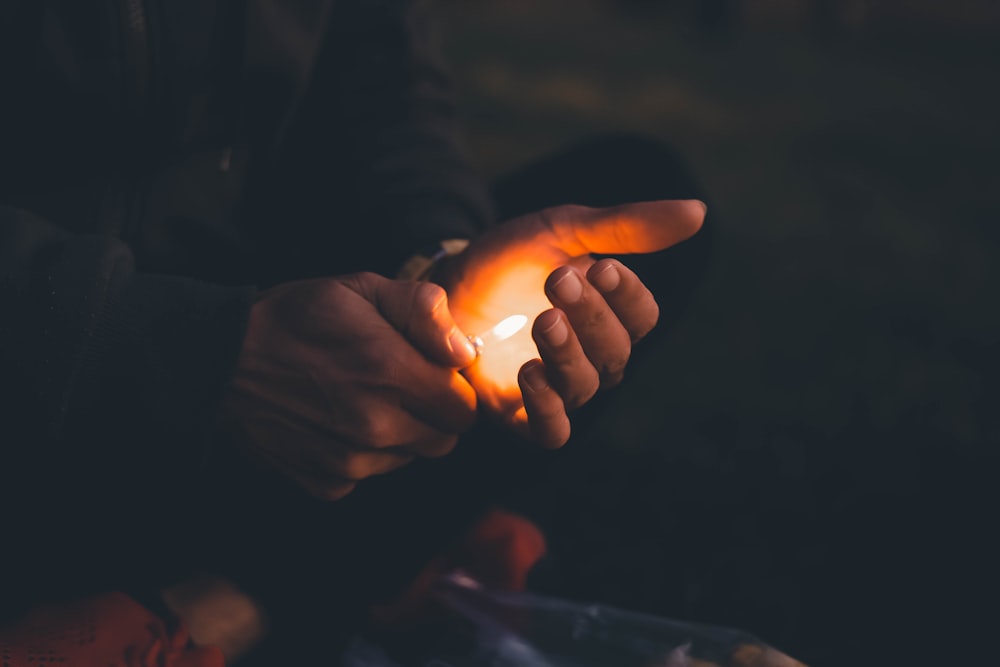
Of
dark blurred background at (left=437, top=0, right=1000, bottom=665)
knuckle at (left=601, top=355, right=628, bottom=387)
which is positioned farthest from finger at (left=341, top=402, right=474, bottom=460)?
dark blurred background at (left=437, top=0, right=1000, bottom=665)

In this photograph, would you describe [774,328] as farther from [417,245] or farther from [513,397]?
[513,397]

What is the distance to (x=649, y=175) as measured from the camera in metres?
1.36

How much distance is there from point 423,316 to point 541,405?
0.56ft

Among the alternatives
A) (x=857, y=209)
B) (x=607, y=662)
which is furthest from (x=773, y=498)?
(x=857, y=209)

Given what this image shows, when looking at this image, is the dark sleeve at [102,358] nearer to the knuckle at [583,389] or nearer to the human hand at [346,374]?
the human hand at [346,374]

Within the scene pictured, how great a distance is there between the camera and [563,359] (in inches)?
37.0

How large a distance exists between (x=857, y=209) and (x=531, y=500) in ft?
7.38

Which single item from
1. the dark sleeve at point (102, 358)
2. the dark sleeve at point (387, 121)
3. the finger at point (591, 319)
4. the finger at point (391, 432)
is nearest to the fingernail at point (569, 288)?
the finger at point (591, 319)

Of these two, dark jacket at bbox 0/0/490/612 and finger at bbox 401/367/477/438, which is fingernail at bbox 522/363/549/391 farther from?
dark jacket at bbox 0/0/490/612

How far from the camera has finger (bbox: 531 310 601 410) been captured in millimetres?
906

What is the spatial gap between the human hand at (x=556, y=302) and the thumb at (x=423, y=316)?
77mm

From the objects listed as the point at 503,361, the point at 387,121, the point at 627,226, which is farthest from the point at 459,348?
the point at 387,121

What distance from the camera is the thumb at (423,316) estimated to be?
99 centimetres

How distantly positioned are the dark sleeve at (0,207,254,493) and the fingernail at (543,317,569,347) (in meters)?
0.36
